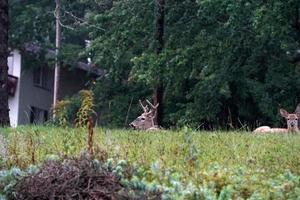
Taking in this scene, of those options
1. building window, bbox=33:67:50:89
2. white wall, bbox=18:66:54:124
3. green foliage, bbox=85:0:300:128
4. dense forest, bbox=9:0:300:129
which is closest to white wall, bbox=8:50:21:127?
white wall, bbox=18:66:54:124

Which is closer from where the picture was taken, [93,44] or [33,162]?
[33,162]

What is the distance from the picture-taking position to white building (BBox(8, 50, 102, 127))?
41.1m

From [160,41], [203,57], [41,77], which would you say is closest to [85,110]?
[203,57]

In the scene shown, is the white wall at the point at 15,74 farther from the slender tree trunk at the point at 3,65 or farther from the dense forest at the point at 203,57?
the slender tree trunk at the point at 3,65

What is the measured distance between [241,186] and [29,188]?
167cm

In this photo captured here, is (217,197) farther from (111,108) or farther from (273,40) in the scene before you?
(111,108)

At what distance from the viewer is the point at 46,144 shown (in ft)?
31.5

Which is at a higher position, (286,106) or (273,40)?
(273,40)

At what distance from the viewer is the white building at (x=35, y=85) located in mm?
41094

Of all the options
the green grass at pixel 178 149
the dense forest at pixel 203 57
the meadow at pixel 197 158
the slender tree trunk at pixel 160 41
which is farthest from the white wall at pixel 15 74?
the green grass at pixel 178 149

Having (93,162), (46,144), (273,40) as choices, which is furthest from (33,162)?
(273,40)

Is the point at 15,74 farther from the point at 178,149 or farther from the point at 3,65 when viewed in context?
the point at 178,149

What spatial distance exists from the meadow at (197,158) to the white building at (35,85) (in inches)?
1124

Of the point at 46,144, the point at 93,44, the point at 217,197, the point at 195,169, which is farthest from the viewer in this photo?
the point at 93,44
